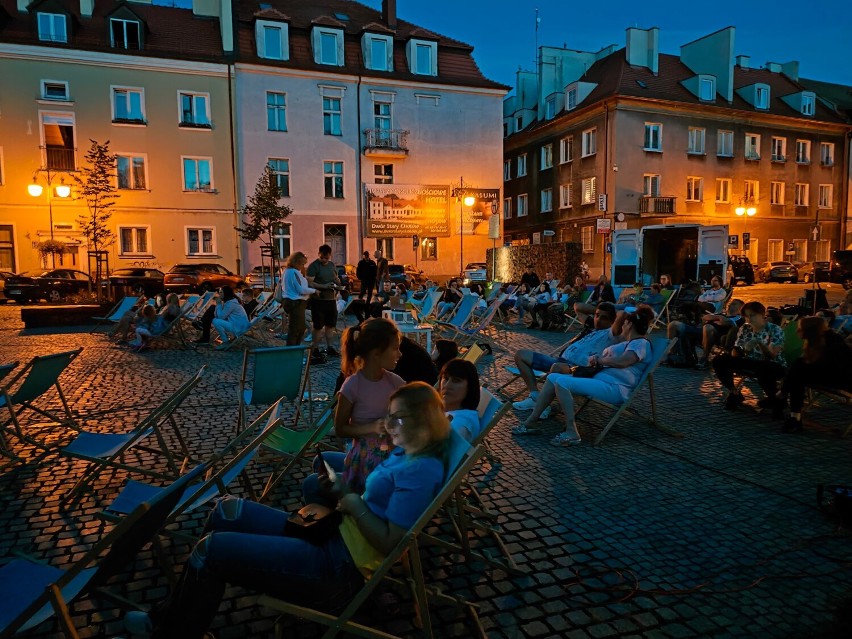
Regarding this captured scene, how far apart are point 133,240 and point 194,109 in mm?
6740

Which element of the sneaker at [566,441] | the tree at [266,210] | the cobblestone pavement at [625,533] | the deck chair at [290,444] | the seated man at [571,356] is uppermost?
the tree at [266,210]

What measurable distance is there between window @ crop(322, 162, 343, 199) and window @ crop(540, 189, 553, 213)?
533 inches

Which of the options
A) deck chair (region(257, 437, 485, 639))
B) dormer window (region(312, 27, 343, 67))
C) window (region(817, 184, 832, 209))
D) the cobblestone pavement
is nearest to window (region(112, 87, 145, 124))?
dormer window (region(312, 27, 343, 67))

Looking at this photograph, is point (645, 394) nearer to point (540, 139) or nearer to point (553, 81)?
point (540, 139)

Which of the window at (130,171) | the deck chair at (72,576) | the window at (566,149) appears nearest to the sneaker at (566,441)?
the deck chair at (72,576)

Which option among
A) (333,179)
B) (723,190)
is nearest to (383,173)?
(333,179)

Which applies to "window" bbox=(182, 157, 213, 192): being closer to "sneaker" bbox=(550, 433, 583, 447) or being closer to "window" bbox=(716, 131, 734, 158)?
"sneaker" bbox=(550, 433, 583, 447)

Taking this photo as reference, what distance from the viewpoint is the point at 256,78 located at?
92.3ft

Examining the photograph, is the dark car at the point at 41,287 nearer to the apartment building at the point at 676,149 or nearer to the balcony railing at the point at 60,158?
the balcony railing at the point at 60,158

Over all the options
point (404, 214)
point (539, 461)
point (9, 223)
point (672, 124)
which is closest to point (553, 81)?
point (672, 124)

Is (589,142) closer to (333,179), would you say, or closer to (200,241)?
(333,179)

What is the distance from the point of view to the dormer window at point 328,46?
96.1ft

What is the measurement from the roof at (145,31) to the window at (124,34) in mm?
243

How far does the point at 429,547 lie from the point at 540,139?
122 feet
